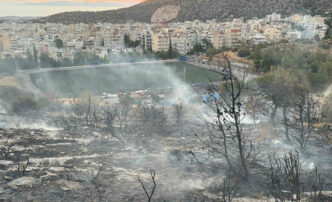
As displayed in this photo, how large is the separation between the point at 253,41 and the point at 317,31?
17.2 feet

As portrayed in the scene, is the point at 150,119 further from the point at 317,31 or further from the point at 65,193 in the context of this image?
the point at 317,31

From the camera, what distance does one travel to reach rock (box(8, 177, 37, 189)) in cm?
435

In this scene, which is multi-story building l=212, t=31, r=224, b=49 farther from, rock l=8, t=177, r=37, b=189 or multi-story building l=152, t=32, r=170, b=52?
rock l=8, t=177, r=37, b=189

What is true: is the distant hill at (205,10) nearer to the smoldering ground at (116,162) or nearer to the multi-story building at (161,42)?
the multi-story building at (161,42)

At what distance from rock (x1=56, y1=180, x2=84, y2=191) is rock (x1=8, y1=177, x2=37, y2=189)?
36cm

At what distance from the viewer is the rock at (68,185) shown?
167 inches

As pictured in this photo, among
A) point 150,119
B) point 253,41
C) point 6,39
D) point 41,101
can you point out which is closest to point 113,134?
point 150,119

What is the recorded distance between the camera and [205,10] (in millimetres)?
50750

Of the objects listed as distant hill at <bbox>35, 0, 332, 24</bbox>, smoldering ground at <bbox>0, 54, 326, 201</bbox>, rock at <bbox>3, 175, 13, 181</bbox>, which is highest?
distant hill at <bbox>35, 0, 332, 24</bbox>

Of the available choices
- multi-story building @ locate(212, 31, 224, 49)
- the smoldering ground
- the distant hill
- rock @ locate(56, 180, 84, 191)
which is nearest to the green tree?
multi-story building @ locate(212, 31, 224, 49)

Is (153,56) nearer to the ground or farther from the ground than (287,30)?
nearer to the ground

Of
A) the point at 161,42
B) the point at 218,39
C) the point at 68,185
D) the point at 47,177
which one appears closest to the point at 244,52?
the point at 218,39

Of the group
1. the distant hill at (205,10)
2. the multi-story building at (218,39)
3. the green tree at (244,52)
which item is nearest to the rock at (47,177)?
the green tree at (244,52)

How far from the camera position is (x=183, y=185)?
426 cm
